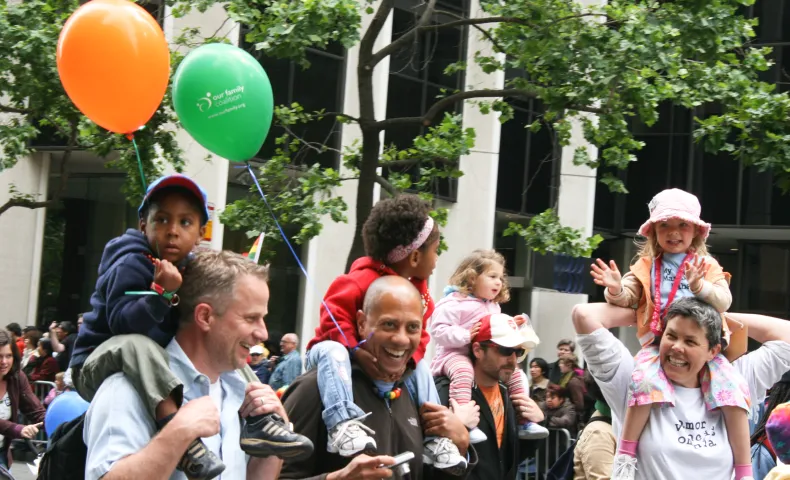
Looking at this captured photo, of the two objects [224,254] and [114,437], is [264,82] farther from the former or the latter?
[114,437]

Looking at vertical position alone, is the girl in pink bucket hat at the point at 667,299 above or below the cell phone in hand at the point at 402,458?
above

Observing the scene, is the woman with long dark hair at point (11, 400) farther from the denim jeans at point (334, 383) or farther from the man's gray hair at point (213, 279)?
the man's gray hair at point (213, 279)

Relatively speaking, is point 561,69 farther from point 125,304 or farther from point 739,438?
point 125,304

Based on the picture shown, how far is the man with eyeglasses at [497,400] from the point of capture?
5.41m

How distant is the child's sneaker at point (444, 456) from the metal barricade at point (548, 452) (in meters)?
6.38

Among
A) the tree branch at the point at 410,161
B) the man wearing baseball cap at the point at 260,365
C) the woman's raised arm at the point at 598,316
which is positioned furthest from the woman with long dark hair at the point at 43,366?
the woman's raised arm at the point at 598,316

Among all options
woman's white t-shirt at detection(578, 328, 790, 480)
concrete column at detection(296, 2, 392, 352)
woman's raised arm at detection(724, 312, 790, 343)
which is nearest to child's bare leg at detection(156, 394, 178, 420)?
woman's white t-shirt at detection(578, 328, 790, 480)

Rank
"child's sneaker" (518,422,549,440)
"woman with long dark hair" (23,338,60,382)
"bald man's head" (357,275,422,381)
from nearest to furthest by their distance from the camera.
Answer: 1. "bald man's head" (357,275,422,381)
2. "child's sneaker" (518,422,549,440)
3. "woman with long dark hair" (23,338,60,382)

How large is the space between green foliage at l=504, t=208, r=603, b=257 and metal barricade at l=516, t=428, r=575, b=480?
2.09 meters

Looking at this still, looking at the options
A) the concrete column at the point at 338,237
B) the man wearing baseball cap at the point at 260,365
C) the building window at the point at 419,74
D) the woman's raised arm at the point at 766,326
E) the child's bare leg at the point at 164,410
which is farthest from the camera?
the building window at the point at 419,74

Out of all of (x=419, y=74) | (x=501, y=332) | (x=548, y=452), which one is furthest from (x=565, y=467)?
(x=419, y=74)

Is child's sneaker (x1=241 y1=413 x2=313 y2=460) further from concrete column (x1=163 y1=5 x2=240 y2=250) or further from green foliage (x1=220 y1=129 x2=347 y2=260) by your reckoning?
concrete column (x1=163 y1=5 x2=240 y2=250)

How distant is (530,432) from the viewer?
18.3ft

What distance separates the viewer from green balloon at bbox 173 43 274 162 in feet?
17.3
